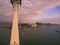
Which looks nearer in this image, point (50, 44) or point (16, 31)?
point (16, 31)

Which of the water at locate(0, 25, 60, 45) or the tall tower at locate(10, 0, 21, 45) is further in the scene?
the water at locate(0, 25, 60, 45)

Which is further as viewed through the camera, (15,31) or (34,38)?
(34,38)

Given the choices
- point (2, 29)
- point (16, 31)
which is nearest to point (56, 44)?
point (16, 31)

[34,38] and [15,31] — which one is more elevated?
[15,31]

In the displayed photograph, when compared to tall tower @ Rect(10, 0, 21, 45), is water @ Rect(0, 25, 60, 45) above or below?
below

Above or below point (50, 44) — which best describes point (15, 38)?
above

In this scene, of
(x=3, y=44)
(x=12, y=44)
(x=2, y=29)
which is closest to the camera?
(x=12, y=44)

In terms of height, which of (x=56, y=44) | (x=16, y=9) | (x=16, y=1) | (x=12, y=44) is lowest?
(x=56, y=44)

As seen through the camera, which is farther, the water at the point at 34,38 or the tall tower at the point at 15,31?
the water at the point at 34,38

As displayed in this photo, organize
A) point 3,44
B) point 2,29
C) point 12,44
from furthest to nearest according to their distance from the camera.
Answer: point 2,29 < point 3,44 < point 12,44

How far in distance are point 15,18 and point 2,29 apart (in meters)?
42.1

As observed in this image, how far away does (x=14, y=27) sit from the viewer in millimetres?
5910

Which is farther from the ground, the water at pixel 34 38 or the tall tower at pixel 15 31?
the tall tower at pixel 15 31

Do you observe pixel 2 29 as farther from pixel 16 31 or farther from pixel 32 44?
pixel 16 31
